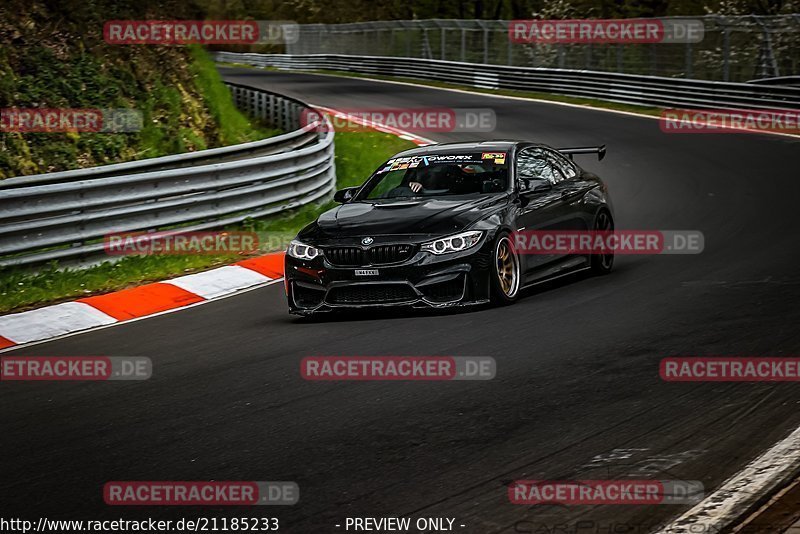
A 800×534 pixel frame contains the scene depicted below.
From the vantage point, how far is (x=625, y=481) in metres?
5.19

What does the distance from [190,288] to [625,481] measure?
7.46 m

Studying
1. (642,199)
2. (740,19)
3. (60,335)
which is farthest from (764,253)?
(740,19)

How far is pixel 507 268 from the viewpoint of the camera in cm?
1001

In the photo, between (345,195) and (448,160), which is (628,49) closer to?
(448,160)

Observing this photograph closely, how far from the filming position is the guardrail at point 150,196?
11844 millimetres

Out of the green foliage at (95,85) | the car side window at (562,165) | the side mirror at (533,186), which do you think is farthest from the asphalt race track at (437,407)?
the green foliage at (95,85)

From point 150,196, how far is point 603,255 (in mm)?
5073

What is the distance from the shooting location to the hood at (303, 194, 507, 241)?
31.8 ft

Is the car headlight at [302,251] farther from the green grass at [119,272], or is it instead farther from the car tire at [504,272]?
the green grass at [119,272]

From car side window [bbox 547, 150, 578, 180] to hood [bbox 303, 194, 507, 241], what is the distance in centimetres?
145

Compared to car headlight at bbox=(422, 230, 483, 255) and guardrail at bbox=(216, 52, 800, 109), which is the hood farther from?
guardrail at bbox=(216, 52, 800, 109)

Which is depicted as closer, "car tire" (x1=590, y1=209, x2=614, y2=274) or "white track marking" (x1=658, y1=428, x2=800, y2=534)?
Result: "white track marking" (x1=658, y1=428, x2=800, y2=534)

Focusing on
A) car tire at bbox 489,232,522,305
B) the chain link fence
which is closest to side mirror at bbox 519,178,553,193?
car tire at bbox 489,232,522,305

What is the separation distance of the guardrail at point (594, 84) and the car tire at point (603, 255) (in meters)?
16.5
